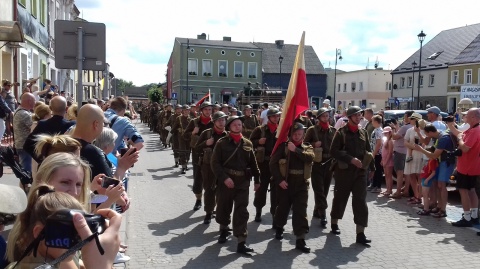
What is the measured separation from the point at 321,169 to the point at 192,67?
4968 centimetres

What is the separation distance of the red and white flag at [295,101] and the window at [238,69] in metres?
50.9

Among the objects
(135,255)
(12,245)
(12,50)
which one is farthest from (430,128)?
(12,50)

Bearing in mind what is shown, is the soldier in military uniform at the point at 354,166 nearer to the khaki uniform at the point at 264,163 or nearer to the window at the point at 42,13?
the khaki uniform at the point at 264,163

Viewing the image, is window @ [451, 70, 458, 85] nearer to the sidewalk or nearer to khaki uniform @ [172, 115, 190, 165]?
khaki uniform @ [172, 115, 190, 165]

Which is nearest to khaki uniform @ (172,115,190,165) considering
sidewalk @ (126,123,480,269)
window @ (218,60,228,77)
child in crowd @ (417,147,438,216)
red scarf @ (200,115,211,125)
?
red scarf @ (200,115,211,125)

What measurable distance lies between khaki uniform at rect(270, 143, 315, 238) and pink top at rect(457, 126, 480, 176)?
2.69 metres

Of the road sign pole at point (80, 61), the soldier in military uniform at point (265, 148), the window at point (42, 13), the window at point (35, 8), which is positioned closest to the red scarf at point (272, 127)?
the soldier in military uniform at point (265, 148)

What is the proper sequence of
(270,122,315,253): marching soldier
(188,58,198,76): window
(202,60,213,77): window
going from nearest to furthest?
1. (270,122,315,253): marching soldier
2. (188,58,198,76): window
3. (202,60,213,77): window

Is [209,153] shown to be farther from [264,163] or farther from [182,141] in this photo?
[182,141]

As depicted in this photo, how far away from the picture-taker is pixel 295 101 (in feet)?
22.0

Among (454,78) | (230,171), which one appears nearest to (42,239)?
(230,171)

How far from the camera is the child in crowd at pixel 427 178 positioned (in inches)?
323

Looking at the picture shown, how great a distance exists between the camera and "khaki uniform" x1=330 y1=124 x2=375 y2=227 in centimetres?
675

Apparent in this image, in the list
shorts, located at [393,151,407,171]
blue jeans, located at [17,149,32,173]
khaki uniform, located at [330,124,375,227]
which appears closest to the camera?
khaki uniform, located at [330,124,375,227]
